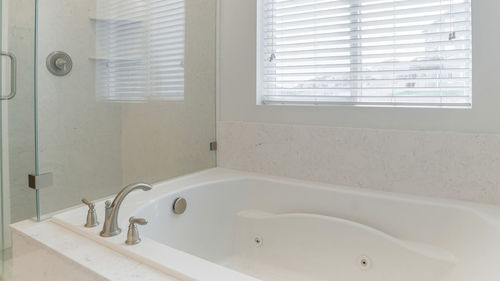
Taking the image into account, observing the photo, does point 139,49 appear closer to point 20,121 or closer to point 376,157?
point 20,121

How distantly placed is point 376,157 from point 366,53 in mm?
512

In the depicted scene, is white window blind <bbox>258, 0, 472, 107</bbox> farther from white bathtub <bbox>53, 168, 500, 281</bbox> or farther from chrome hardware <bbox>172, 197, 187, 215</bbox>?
chrome hardware <bbox>172, 197, 187, 215</bbox>

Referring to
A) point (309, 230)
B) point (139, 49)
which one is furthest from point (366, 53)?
point (139, 49)

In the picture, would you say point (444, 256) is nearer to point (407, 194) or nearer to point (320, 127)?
point (407, 194)

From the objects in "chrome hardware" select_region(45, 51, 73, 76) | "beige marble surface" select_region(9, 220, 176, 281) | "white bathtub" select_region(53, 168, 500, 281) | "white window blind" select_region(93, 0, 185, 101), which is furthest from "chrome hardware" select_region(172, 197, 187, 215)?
"chrome hardware" select_region(45, 51, 73, 76)

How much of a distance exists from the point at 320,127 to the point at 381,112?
303 mm

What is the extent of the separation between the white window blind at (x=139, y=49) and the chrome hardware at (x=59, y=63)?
135 mm

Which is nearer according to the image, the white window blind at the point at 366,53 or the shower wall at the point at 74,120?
the shower wall at the point at 74,120

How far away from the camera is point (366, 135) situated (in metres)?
1.61

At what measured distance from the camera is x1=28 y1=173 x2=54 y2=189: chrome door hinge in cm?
130

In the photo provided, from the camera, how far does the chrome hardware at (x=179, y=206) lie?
1.52 metres

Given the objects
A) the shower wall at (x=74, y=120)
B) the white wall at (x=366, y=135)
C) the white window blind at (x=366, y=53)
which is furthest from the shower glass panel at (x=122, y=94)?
the white window blind at (x=366, y=53)

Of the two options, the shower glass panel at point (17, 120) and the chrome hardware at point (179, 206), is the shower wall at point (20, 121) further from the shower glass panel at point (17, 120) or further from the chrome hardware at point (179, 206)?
the chrome hardware at point (179, 206)

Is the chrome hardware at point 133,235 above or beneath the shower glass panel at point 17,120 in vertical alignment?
beneath
